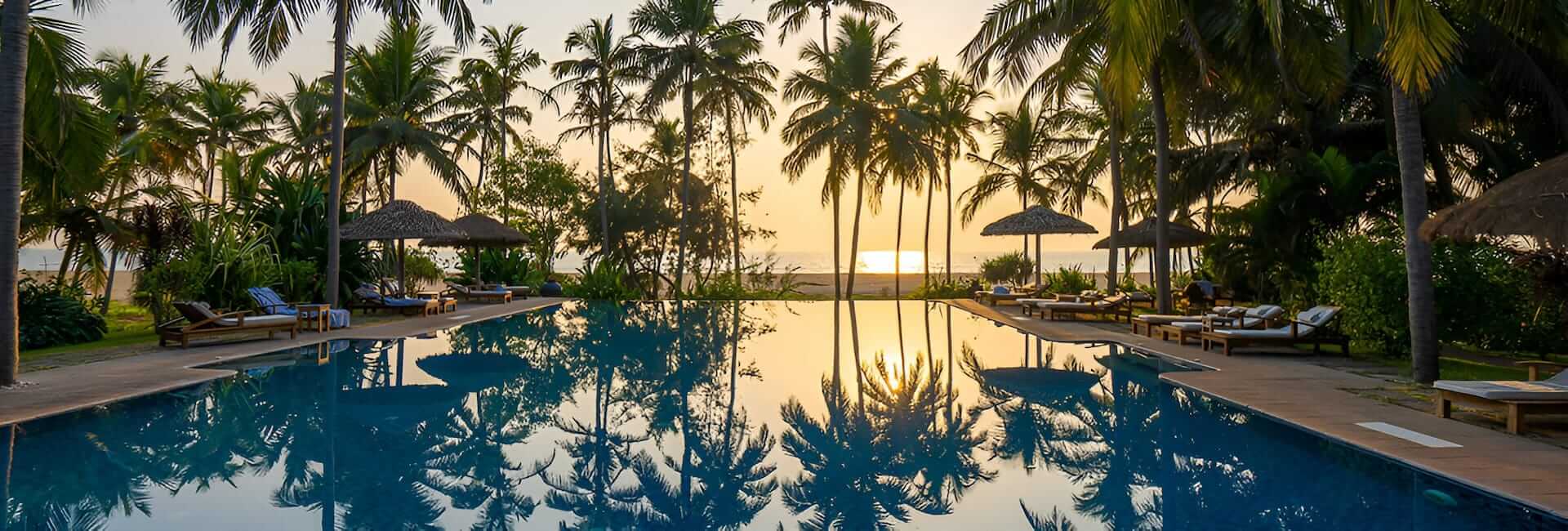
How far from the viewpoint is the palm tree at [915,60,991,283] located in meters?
25.8

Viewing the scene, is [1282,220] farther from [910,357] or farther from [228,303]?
[228,303]

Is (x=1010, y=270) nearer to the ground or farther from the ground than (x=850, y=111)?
nearer to the ground

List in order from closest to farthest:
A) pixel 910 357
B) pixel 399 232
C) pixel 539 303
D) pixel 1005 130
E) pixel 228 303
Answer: pixel 910 357 < pixel 228 303 < pixel 399 232 < pixel 539 303 < pixel 1005 130

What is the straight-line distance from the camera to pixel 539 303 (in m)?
20.3

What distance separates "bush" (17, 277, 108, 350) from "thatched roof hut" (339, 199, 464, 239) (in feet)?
14.4

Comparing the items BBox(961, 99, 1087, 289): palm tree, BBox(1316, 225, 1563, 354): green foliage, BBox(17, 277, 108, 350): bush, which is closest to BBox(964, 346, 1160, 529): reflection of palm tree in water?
BBox(1316, 225, 1563, 354): green foliage

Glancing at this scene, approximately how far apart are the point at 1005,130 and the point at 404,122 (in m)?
17.0

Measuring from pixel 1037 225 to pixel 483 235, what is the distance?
12536mm

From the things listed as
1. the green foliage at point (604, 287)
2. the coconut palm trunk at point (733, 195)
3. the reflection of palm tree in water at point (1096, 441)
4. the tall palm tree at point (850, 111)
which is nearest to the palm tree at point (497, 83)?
the coconut palm trunk at point (733, 195)

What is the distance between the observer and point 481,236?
19672mm

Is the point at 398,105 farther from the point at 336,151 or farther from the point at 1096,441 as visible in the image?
the point at 1096,441

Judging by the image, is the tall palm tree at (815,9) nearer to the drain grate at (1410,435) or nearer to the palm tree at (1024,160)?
the palm tree at (1024,160)

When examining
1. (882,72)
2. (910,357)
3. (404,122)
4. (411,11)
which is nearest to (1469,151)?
(910,357)

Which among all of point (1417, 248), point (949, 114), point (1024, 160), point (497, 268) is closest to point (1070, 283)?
point (1024, 160)
